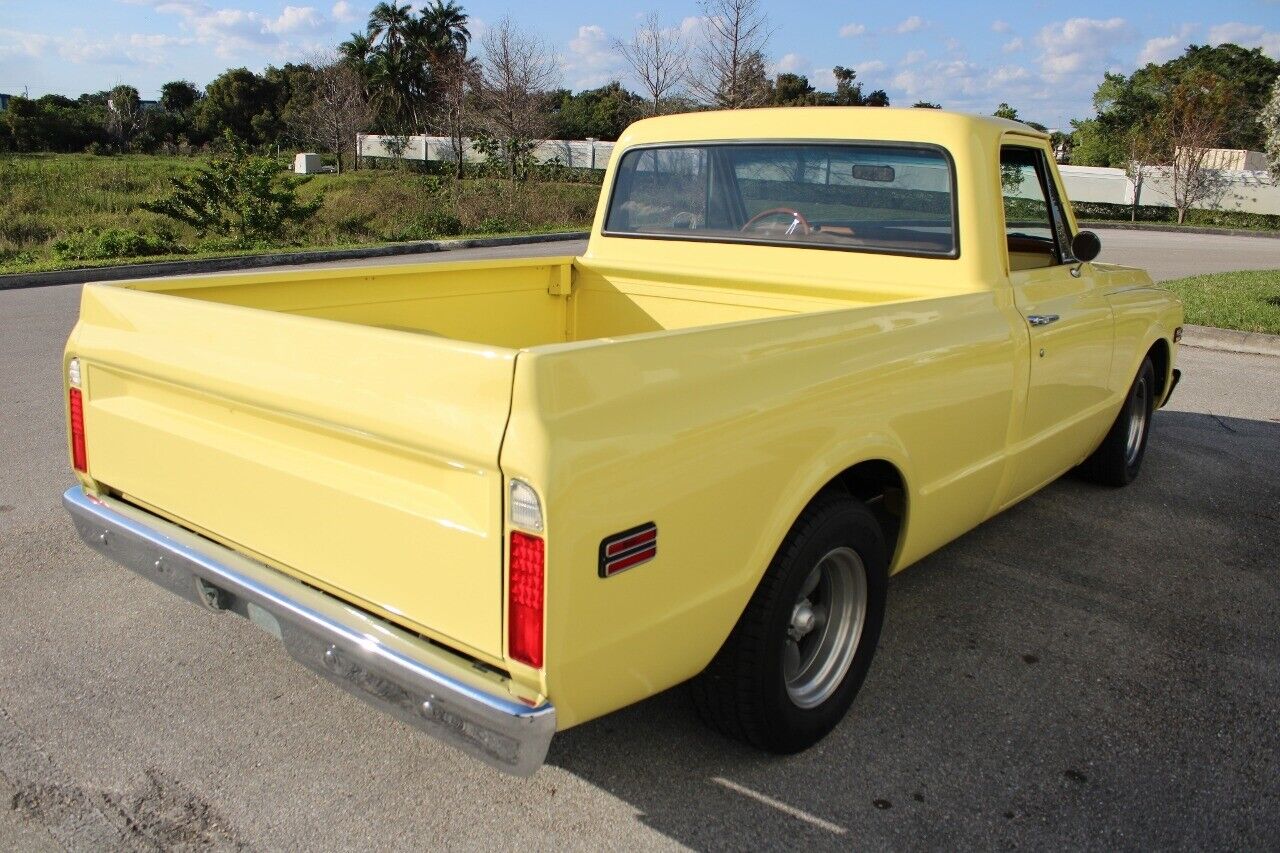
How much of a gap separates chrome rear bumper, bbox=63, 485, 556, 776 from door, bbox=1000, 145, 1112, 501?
2.44 metres

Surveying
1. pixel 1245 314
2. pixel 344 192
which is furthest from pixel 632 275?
pixel 344 192

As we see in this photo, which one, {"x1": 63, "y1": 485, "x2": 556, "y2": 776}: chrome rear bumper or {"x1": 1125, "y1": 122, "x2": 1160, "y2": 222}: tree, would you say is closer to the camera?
{"x1": 63, "y1": 485, "x2": 556, "y2": 776}: chrome rear bumper

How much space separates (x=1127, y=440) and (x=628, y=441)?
4012 millimetres

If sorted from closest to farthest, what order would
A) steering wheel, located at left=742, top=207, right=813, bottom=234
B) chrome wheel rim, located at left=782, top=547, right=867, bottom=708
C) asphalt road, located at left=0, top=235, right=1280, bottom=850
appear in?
asphalt road, located at left=0, top=235, right=1280, bottom=850
chrome wheel rim, located at left=782, top=547, right=867, bottom=708
steering wheel, located at left=742, top=207, right=813, bottom=234

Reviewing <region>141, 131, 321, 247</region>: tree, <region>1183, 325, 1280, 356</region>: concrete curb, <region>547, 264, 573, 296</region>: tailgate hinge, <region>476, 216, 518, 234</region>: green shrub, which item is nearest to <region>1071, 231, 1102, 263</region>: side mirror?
<region>547, 264, 573, 296</region>: tailgate hinge

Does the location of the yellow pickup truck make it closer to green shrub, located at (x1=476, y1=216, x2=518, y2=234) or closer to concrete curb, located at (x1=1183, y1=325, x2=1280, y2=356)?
concrete curb, located at (x1=1183, y1=325, x2=1280, y2=356)

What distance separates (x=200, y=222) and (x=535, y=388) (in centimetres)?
1854

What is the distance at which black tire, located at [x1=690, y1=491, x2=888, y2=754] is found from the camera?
254cm

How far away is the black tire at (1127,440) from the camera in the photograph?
5.08m

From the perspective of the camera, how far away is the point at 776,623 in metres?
2.56

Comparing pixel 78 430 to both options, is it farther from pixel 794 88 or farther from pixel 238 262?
pixel 794 88

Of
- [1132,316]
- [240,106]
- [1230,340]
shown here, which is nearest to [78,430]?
[1132,316]

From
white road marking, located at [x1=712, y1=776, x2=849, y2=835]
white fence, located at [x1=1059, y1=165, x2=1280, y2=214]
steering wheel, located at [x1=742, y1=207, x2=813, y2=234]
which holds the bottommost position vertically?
white road marking, located at [x1=712, y1=776, x2=849, y2=835]

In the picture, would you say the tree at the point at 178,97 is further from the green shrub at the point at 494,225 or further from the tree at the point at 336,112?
the green shrub at the point at 494,225
